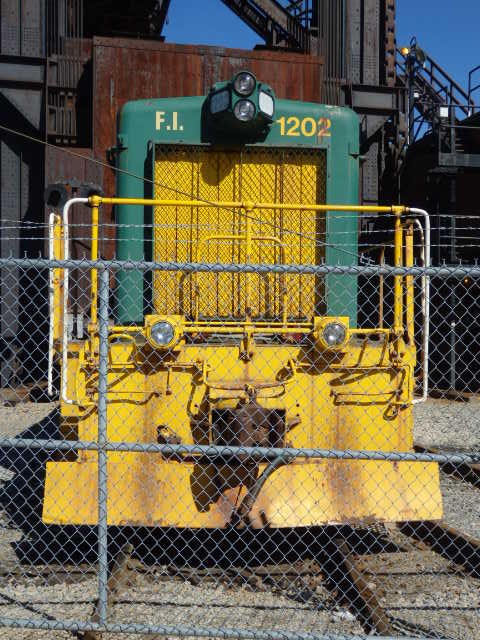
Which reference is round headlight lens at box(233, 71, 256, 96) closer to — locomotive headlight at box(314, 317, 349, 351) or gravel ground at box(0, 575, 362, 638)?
locomotive headlight at box(314, 317, 349, 351)

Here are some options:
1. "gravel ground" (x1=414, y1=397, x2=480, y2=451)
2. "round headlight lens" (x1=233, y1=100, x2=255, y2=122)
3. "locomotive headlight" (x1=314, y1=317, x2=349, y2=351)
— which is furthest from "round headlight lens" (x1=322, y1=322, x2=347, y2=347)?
"gravel ground" (x1=414, y1=397, x2=480, y2=451)

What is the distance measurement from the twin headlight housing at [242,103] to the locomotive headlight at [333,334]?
6.61 feet

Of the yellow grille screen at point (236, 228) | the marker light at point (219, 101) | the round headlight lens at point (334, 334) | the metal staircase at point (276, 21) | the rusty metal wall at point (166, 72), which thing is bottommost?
the round headlight lens at point (334, 334)

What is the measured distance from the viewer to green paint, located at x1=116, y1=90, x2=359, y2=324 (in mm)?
6305

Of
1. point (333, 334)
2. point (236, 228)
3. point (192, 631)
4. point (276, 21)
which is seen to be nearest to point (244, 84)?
point (236, 228)

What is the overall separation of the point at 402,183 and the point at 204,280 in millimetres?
11169

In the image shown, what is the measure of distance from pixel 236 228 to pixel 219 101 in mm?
1083

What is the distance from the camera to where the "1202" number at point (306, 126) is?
21.1 feet

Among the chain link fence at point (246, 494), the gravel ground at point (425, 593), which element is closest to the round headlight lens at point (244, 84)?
the chain link fence at point (246, 494)

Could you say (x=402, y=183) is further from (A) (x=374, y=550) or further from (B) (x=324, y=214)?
(A) (x=374, y=550)

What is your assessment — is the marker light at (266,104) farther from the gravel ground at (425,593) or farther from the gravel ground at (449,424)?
the gravel ground at (449,424)

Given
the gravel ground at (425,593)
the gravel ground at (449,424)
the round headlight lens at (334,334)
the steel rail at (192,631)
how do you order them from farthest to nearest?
the gravel ground at (449,424), the round headlight lens at (334,334), the gravel ground at (425,593), the steel rail at (192,631)

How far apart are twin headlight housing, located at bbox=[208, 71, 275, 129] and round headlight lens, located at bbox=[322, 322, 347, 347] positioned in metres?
2.04

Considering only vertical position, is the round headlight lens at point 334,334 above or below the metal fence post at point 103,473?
above
